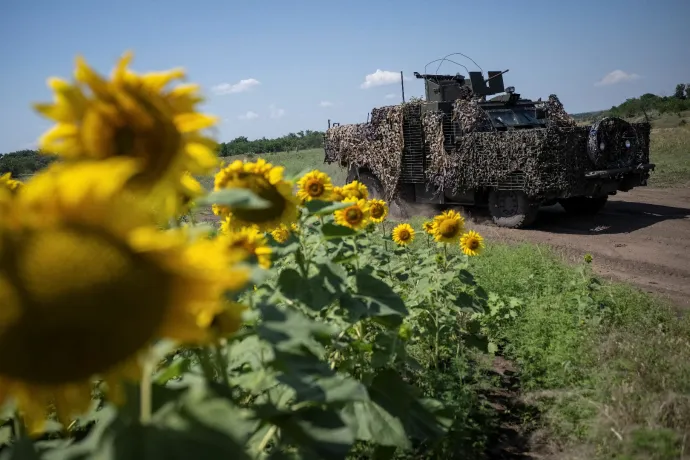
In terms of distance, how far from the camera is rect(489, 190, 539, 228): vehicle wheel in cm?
895

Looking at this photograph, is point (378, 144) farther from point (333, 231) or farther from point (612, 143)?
point (333, 231)

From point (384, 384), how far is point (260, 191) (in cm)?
91

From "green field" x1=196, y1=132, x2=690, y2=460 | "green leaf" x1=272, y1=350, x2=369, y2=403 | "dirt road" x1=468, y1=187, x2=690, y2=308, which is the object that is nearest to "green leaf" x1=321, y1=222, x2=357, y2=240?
"green field" x1=196, y1=132, x2=690, y2=460

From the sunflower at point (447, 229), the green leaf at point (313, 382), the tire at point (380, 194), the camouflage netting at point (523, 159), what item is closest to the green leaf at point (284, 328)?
the green leaf at point (313, 382)

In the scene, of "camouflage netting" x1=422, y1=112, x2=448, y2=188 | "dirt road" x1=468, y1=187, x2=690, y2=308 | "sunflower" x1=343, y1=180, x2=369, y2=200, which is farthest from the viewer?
"camouflage netting" x1=422, y1=112, x2=448, y2=188

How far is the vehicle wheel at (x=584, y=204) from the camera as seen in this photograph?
981cm

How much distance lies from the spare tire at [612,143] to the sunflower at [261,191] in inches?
329

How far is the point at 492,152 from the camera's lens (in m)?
9.27

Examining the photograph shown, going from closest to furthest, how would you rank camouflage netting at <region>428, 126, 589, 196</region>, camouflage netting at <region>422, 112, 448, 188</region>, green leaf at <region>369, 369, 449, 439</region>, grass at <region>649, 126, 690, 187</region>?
green leaf at <region>369, 369, 449, 439</region>
camouflage netting at <region>428, 126, 589, 196</region>
camouflage netting at <region>422, 112, 448, 188</region>
grass at <region>649, 126, 690, 187</region>

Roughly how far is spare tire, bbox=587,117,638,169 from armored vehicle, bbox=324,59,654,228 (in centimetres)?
2

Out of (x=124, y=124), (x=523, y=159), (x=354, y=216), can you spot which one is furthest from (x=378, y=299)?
(x=523, y=159)

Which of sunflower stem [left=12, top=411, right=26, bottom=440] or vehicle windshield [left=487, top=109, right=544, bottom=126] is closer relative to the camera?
sunflower stem [left=12, top=411, right=26, bottom=440]

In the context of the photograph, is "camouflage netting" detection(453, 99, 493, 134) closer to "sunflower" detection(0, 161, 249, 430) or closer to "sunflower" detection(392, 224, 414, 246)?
"sunflower" detection(392, 224, 414, 246)

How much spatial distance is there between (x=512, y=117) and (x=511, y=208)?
80.9 inches
